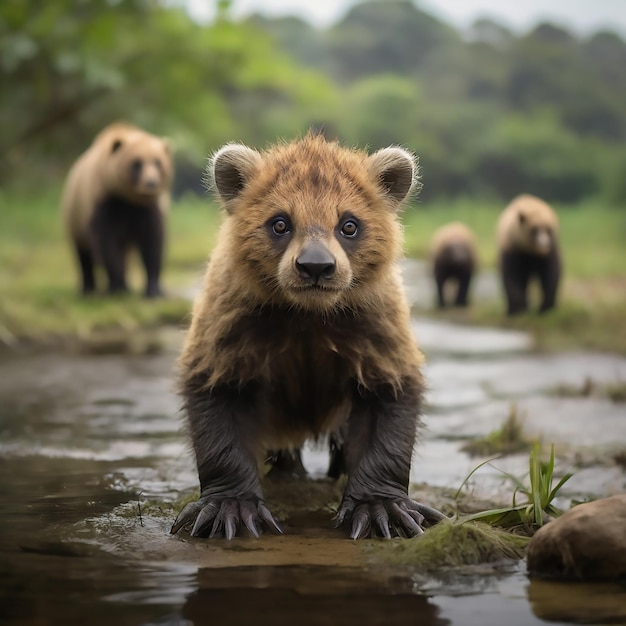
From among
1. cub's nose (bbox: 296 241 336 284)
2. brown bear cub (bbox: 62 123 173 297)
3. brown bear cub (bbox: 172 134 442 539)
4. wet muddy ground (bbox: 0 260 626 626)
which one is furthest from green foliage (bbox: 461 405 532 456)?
brown bear cub (bbox: 62 123 173 297)

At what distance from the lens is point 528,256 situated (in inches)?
529

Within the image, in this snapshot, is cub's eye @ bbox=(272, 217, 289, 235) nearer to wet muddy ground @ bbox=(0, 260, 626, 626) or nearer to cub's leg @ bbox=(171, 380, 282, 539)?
cub's leg @ bbox=(171, 380, 282, 539)

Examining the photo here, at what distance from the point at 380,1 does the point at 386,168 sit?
85.9ft

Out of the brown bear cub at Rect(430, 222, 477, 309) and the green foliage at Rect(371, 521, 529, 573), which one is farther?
the brown bear cub at Rect(430, 222, 477, 309)

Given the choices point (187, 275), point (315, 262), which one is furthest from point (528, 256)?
point (315, 262)

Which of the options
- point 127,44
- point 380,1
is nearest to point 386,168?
point 127,44

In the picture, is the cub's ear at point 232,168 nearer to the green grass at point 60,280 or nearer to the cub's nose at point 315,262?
the cub's nose at point 315,262

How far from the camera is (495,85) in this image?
1086 inches

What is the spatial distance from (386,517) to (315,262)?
3.41ft

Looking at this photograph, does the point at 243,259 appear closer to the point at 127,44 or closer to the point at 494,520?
the point at 494,520

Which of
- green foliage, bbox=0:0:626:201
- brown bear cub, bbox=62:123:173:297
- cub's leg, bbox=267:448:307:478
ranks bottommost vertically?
cub's leg, bbox=267:448:307:478

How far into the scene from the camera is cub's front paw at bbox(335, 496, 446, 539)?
4.16 m

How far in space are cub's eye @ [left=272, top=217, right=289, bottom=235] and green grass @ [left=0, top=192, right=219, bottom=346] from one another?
1.39 meters

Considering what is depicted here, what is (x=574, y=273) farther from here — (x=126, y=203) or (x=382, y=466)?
(x=382, y=466)
